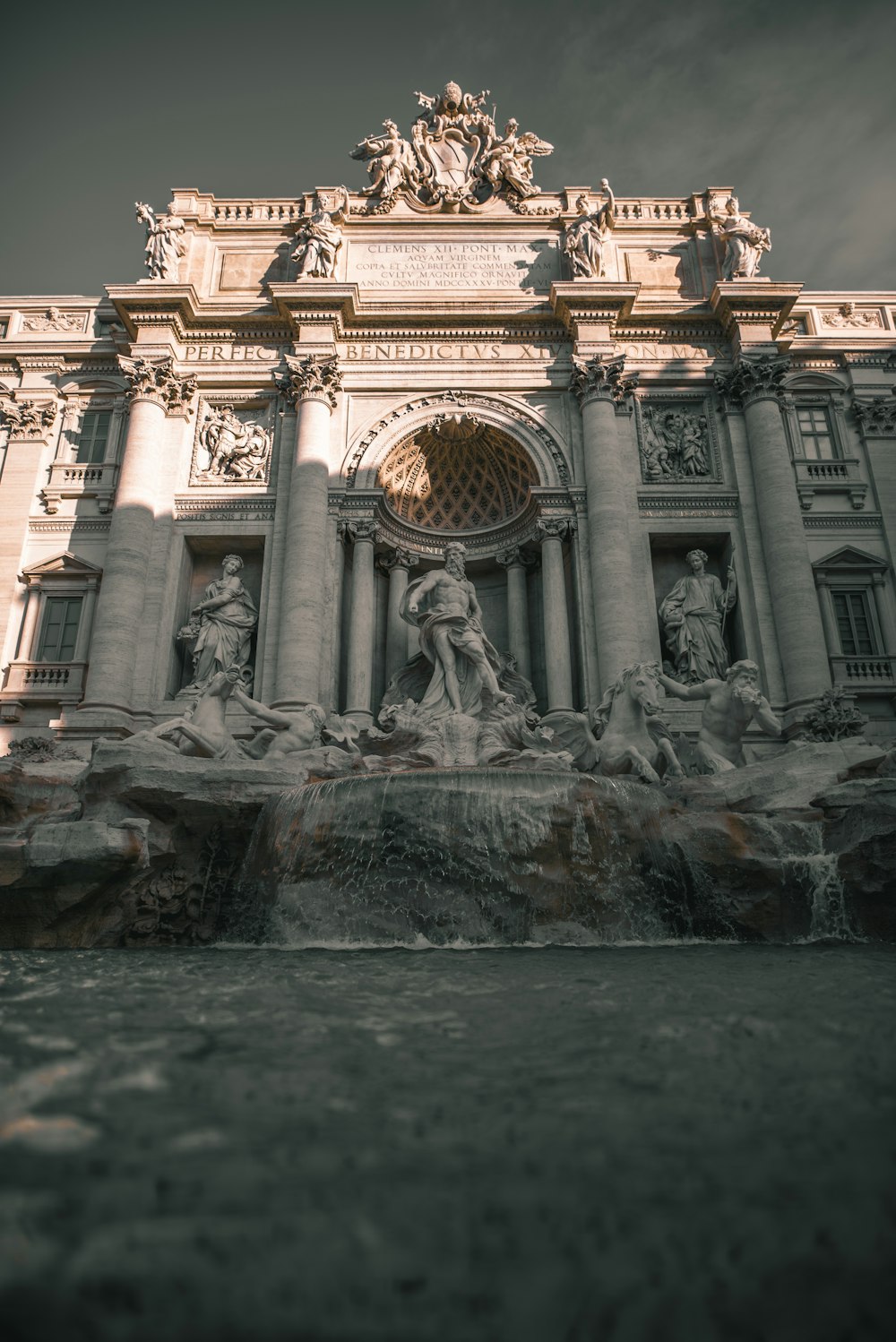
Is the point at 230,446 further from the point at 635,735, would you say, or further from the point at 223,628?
the point at 635,735

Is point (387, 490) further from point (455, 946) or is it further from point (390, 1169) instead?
point (390, 1169)

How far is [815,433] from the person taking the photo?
64.1 ft

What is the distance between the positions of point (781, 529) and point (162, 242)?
52.4ft

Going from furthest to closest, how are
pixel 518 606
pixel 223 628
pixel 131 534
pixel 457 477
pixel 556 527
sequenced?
pixel 457 477
pixel 518 606
pixel 556 527
pixel 131 534
pixel 223 628

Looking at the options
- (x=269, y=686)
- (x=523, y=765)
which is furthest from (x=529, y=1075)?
(x=269, y=686)

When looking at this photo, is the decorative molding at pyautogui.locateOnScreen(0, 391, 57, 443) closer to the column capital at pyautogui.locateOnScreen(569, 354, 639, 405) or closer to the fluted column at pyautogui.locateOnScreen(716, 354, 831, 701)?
the column capital at pyautogui.locateOnScreen(569, 354, 639, 405)

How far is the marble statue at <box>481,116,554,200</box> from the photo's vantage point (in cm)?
2089

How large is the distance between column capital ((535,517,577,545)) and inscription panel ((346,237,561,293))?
632 cm

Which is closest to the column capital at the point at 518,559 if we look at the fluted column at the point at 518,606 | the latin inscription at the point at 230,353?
the fluted column at the point at 518,606

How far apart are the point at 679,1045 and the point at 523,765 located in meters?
10.2

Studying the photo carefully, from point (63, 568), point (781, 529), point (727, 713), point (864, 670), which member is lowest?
point (727, 713)

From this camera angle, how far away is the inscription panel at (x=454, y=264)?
66.3ft

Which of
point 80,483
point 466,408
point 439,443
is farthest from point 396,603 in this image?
point 80,483

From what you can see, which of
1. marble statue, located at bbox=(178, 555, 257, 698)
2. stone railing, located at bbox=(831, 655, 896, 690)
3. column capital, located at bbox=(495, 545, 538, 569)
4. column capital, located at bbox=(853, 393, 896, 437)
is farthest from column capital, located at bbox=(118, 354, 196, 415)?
column capital, located at bbox=(853, 393, 896, 437)
